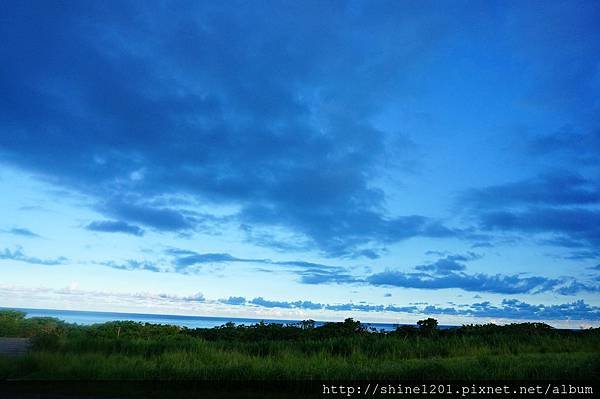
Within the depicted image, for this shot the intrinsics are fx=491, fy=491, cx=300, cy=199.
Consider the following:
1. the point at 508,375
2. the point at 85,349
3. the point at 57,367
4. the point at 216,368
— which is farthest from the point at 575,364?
the point at 85,349

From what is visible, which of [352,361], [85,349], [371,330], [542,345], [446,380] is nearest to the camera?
[446,380]

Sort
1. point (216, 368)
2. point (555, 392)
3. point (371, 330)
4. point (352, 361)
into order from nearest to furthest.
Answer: point (555, 392), point (216, 368), point (352, 361), point (371, 330)

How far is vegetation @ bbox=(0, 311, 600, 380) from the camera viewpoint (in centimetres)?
1559

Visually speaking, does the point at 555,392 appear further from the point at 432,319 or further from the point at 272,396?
the point at 432,319

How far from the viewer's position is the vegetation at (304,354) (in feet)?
51.2

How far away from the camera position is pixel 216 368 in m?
16.4

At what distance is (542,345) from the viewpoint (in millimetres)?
23938

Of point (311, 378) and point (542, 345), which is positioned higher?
point (542, 345)

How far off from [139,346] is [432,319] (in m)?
17.0

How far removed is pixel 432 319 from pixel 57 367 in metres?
20.9

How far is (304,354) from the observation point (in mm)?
21234

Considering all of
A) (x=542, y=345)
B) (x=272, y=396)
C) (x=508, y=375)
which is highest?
(x=542, y=345)

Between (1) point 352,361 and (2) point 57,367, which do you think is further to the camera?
(1) point 352,361

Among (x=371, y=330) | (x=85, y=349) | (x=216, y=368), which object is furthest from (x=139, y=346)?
(x=371, y=330)
